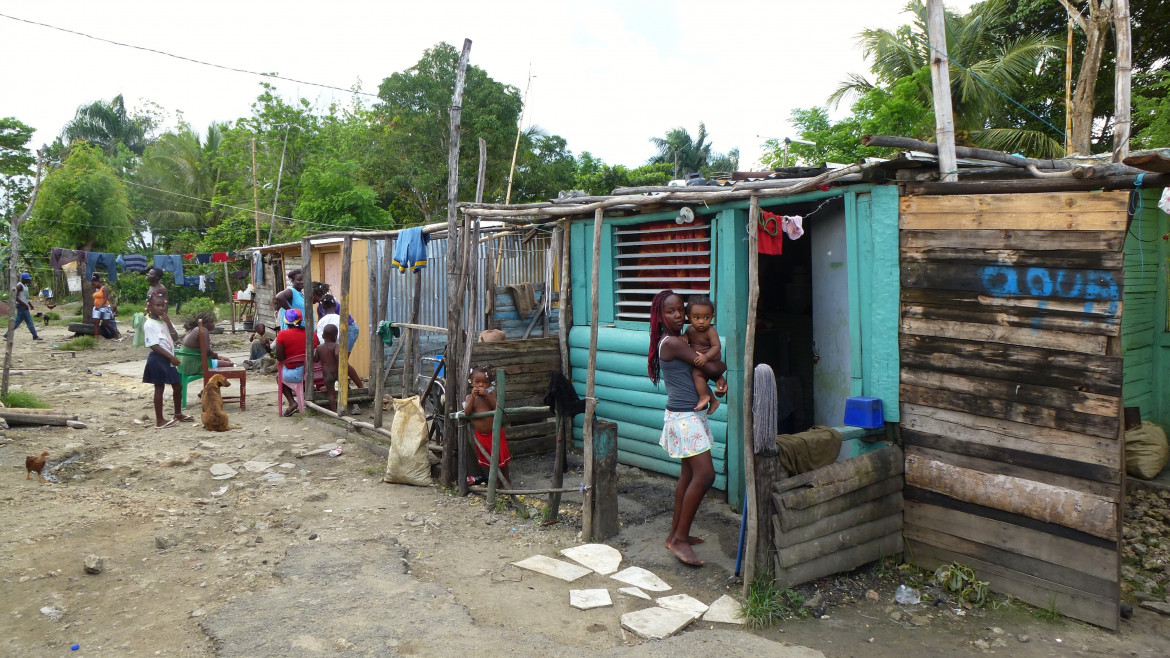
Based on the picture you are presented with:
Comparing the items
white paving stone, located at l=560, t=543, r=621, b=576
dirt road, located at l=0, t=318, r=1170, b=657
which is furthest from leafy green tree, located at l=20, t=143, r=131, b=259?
white paving stone, located at l=560, t=543, r=621, b=576

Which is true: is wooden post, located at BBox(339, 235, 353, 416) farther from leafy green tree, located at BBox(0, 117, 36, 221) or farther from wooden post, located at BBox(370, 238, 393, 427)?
leafy green tree, located at BBox(0, 117, 36, 221)

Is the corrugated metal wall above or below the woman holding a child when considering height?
above

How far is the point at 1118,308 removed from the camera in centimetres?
391

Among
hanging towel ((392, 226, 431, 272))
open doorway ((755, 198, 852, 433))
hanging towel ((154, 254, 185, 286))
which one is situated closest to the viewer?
open doorway ((755, 198, 852, 433))

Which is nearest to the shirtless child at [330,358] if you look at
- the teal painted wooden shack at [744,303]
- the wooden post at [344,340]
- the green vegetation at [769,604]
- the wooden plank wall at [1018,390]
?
the wooden post at [344,340]

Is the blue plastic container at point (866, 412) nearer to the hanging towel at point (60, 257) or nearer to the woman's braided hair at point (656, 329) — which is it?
the woman's braided hair at point (656, 329)

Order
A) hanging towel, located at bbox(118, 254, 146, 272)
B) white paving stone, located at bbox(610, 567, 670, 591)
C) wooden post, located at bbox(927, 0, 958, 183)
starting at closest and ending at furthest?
white paving stone, located at bbox(610, 567, 670, 591)
wooden post, located at bbox(927, 0, 958, 183)
hanging towel, located at bbox(118, 254, 146, 272)

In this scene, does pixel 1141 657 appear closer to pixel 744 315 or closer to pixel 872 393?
pixel 872 393

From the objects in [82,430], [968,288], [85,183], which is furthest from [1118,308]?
[85,183]

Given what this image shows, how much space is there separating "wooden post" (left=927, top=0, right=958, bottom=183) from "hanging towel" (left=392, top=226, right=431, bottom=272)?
4979 mm

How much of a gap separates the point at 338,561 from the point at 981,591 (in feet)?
13.5

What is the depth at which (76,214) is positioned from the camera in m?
26.4

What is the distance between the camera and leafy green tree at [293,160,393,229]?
2077 centimetres

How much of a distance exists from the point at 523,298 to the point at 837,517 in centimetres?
498
